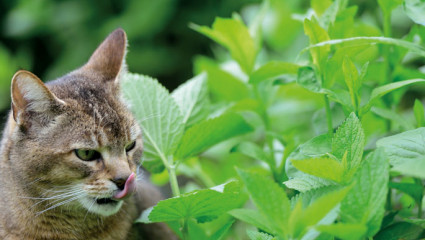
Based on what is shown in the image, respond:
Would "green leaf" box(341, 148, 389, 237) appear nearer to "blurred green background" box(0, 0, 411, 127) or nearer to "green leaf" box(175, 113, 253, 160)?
"green leaf" box(175, 113, 253, 160)

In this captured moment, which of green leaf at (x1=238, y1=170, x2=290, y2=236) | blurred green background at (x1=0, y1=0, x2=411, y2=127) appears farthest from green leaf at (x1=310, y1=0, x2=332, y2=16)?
blurred green background at (x1=0, y1=0, x2=411, y2=127)

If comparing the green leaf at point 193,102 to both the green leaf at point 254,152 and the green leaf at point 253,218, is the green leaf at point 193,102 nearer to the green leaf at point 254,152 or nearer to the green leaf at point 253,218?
the green leaf at point 254,152

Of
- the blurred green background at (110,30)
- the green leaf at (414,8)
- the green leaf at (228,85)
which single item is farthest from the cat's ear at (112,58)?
the blurred green background at (110,30)

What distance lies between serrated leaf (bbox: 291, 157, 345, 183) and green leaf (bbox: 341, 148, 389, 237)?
55mm

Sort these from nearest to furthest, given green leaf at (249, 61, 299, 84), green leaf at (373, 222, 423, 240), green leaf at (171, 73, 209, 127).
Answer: green leaf at (373, 222, 423, 240)
green leaf at (249, 61, 299, 84)
green leaf at (171, 73, 209, 127)

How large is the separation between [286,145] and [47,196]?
801 mm

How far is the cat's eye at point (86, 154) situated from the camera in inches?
69.7

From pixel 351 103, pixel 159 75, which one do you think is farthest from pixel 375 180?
pixel 159 75

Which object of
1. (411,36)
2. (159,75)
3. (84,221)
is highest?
(411,36)

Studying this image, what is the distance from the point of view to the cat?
1759mm

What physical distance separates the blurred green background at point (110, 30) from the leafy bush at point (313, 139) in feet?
7.61

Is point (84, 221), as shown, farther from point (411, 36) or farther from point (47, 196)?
point (411, 36)

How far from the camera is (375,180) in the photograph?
3.58 ft

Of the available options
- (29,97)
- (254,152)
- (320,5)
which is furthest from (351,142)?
(29,97)
